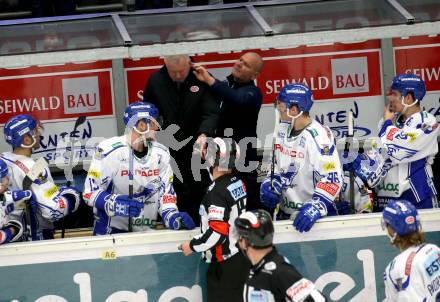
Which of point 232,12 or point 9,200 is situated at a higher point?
point 232,12

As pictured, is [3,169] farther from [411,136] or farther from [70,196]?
[411,136]

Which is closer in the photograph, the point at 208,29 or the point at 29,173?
the point at 29,173

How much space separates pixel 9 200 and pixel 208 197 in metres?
1.49

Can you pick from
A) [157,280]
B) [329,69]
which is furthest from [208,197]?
[329,69]

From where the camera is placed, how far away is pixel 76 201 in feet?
32.9

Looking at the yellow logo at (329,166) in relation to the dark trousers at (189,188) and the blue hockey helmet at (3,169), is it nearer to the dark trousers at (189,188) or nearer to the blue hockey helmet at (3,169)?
the dark trousers at (189,188)

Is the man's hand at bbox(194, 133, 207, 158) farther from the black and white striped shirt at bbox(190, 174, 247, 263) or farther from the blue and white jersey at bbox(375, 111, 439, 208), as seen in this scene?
the blue and white jersey at bbox(375, 111, 439, 208)

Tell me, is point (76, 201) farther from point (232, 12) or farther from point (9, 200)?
point (232, 12)

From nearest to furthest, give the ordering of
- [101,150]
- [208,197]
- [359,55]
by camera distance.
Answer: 1. [208,197]
2. [101,150]
3. [359,55]

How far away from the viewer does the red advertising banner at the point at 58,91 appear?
11.9m

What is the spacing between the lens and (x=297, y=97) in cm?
989

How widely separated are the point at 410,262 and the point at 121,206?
2401mm

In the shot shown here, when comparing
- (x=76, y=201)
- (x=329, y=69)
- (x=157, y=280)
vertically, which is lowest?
(x=157, y=280)

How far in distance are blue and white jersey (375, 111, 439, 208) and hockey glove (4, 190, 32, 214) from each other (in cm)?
274
